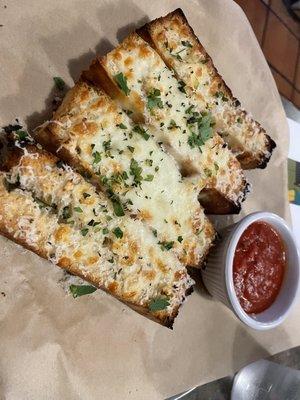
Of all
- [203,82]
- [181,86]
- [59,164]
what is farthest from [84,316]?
[203,82]

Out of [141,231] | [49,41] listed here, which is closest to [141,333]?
[141,231]

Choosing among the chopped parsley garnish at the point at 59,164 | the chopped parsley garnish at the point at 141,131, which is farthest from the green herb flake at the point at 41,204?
the chopped parsley garnish at the point at 141,131

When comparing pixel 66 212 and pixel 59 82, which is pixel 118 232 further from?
pixel 59 82

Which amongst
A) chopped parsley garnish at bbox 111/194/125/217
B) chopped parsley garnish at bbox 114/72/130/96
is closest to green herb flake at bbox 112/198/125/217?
chopped parsley garnish at bbox 111/194/125/217

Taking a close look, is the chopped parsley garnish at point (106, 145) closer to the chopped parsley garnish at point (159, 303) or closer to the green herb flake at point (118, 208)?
the green herb flake at point (118, 208)

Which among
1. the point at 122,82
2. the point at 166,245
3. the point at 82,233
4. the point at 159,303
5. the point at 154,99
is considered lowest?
the point at 159,303

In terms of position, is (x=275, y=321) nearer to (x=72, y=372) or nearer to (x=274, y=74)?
(x=72, y=372)

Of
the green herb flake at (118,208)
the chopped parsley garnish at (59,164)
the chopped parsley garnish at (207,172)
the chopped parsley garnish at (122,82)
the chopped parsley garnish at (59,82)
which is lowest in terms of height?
the chopped parsley garnish at (207,172)
